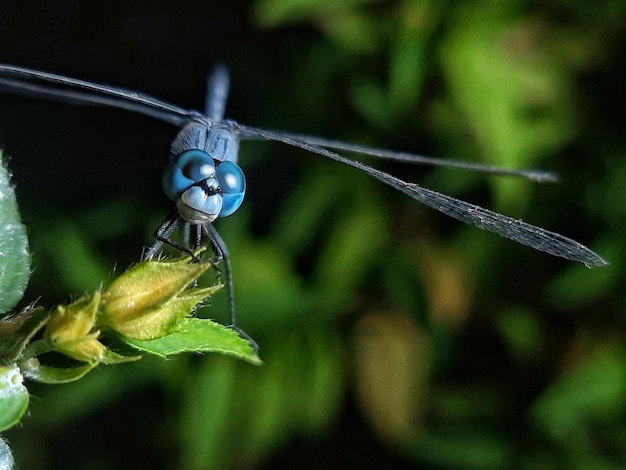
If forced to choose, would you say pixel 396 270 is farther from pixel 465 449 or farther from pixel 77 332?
pixel 77 332

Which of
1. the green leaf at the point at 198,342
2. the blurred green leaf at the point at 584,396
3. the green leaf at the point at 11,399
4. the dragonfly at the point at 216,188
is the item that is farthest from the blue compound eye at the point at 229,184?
the blurred green leaf at the point at 584,396

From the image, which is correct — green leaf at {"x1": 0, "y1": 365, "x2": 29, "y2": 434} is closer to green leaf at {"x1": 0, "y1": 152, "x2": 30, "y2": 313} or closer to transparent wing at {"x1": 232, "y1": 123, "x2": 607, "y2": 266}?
green leaf at {"x1": 0, "y1": 152, "x2": 30, "y2": 313}

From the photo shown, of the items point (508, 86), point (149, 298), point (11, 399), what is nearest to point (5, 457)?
point (11, 399)

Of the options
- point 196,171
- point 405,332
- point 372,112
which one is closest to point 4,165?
point 196,171

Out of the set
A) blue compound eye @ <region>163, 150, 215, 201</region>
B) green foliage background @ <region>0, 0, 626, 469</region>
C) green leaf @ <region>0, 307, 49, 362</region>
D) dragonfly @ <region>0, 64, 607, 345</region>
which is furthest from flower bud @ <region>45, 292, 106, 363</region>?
green foliage background @ <region>0, 0, 626, 469</region>

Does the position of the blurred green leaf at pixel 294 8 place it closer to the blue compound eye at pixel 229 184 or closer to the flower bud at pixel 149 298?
the blue compound eye at pixel 229 184

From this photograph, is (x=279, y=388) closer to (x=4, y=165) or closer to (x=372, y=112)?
(x=372, y=112)
